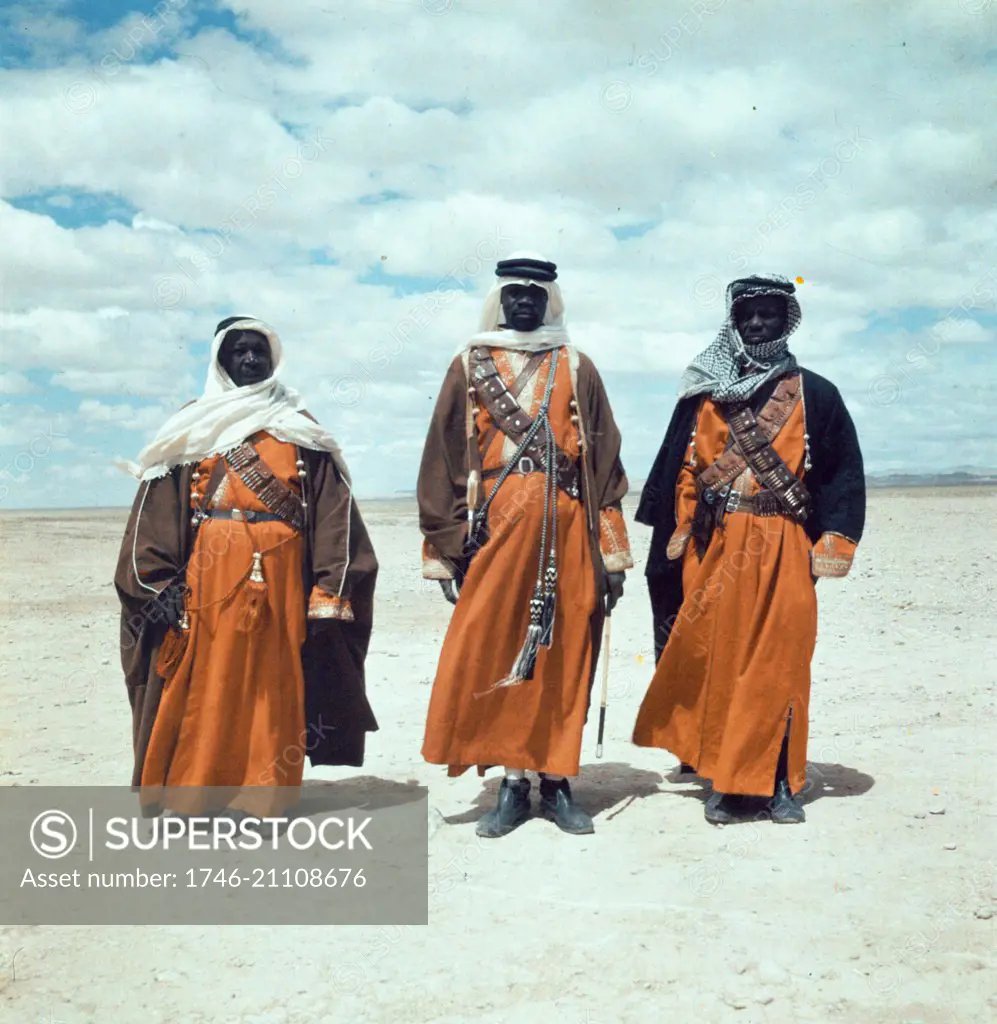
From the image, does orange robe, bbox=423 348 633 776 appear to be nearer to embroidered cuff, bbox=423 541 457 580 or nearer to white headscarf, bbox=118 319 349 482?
embroidered cuff, bbox=423 541 457 580

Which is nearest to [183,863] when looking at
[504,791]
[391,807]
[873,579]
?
[391,807]

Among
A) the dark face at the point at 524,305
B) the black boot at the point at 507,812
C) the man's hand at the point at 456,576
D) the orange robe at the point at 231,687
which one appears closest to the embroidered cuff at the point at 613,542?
the man's hand at the point at 456,576

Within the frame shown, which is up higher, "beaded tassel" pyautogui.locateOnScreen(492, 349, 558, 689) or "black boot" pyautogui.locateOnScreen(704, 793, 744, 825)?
"beaded tassel" pyautogui.locateOnScreen(492, 349, 558, 689)

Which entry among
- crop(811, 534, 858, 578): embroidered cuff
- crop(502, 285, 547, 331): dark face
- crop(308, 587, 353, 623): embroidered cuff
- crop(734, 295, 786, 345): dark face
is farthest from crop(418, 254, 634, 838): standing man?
crop(811, 534, 858, 578): embroidered cuff

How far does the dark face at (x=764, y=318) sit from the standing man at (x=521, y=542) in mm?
764

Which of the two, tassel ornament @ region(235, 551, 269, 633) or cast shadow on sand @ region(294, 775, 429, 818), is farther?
cast shadow on sand @ region(294, 775, 429, 818)

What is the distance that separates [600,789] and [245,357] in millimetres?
2678

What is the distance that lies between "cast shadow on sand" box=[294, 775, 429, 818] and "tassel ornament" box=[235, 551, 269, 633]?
92 centimetres

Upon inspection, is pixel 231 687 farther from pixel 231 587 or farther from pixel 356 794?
pixel 356 794

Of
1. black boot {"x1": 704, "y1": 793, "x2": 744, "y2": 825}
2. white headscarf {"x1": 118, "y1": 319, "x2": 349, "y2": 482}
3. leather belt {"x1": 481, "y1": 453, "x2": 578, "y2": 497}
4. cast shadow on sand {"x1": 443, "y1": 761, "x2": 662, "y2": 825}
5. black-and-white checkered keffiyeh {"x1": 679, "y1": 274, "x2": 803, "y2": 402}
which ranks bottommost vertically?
cast shadow on sand {"x1": 443, "y1": 761, "x2": 662, "y2": 825}

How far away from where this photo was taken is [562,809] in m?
4.97

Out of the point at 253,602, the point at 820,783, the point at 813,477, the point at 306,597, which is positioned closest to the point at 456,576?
the point at 306,597

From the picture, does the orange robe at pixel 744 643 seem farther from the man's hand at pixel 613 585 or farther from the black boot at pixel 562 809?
the black boot at pixel 562 809

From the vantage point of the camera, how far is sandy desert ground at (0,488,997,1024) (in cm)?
340
